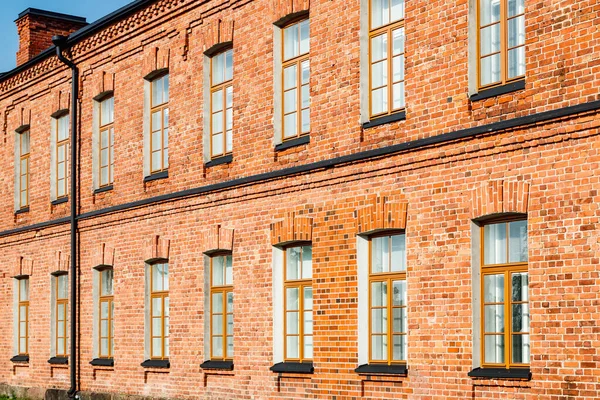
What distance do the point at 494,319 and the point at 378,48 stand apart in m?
4.40

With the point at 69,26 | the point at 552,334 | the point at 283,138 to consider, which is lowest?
the point at 552,334

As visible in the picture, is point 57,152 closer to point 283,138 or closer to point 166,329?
point 166,329

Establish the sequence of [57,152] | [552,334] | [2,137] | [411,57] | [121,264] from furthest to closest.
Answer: [2,137]
[57,152]
[121,264]
[411,57]
[552,334]

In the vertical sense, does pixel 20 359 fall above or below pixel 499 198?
below

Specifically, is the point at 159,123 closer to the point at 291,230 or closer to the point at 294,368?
the point at 291,230

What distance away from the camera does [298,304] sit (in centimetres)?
1847

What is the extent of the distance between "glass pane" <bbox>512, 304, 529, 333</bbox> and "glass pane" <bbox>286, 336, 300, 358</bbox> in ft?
15.4

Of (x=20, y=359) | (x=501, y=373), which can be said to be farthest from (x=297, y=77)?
(x=20, y=359)

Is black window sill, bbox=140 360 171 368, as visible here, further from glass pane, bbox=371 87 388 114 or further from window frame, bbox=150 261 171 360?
glass pane, bbox=371 87 388 114

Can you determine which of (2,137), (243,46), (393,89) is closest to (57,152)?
(2,137)

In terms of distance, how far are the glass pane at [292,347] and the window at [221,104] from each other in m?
3.56

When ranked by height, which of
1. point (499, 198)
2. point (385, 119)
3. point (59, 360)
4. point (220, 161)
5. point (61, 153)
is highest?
point (61, 153)

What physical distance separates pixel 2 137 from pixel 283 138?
41.2 feet

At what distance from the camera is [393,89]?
16.8 metres
